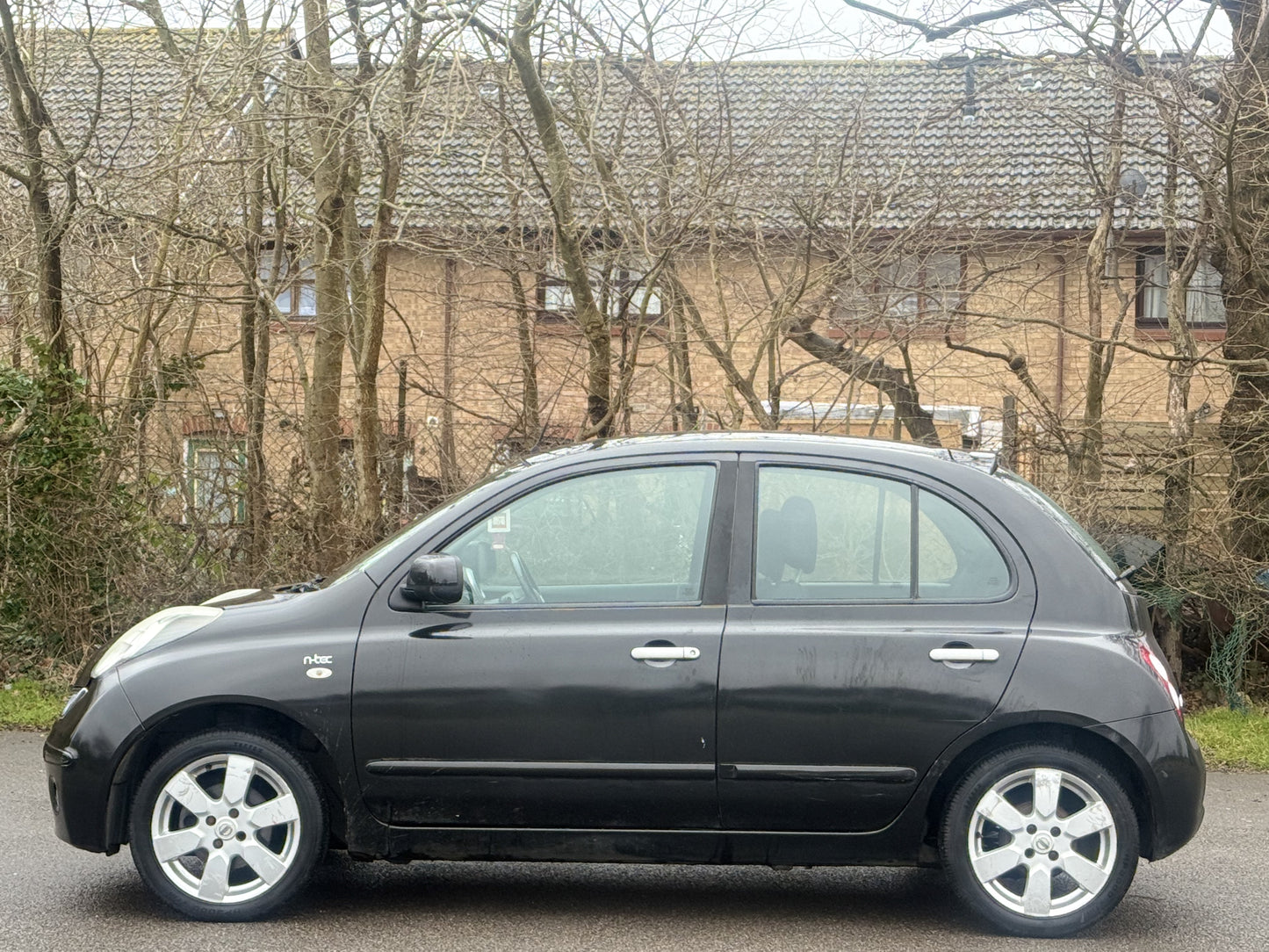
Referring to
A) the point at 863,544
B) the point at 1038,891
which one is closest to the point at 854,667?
the point at 863,544

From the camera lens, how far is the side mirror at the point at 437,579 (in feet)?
16.4

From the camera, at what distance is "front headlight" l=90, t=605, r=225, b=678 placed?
524cm

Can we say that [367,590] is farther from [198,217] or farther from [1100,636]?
[198,217]

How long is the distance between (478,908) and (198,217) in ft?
25.4

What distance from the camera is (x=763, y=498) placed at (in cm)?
525

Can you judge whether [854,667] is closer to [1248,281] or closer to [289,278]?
[1248,281]

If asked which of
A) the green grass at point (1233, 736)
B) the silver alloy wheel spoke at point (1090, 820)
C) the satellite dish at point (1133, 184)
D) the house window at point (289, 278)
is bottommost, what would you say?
the green grass at point (1233, 736)

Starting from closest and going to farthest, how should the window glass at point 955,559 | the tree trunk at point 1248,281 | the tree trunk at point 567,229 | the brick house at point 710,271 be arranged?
the window glass at point 955,559, the tree trunk at point 567,229, the tree trunk at point 1248,281, the brick house at point 710,271

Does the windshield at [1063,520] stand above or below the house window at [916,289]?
below

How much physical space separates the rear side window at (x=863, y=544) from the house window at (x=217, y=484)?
6.37 m

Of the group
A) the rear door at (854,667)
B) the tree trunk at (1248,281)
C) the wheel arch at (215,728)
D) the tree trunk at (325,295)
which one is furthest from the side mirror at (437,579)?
the tree trunk at (1248,281)

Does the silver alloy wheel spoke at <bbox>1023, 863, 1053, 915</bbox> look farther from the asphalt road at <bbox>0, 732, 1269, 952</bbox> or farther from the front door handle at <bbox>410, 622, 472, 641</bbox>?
the front door handle at <bbox>410, 622, 472, 641</bbox>

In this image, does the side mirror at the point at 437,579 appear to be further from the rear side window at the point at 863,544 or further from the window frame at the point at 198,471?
the window frame at the point at 198,471

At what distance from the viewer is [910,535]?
204 inches
